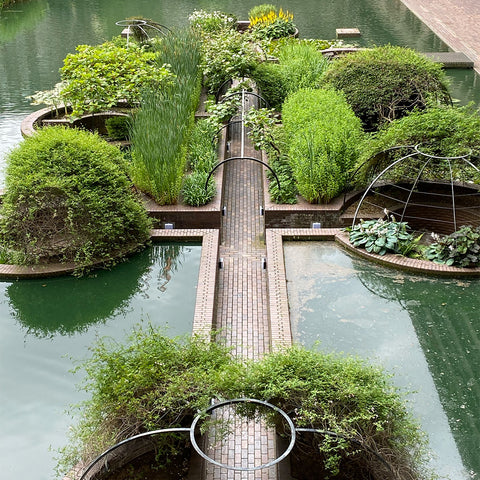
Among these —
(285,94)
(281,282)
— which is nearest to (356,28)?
(285,94)

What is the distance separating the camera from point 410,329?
804cm

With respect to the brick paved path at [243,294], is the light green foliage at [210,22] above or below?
above

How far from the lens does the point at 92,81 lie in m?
13.0

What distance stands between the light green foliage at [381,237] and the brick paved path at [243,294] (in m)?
1.41

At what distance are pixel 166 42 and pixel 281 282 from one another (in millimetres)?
8908

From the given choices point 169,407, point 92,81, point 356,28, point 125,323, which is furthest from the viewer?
point 356,28

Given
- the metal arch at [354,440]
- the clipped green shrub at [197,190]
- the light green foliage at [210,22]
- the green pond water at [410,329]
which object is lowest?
the green pond water at [410,329]

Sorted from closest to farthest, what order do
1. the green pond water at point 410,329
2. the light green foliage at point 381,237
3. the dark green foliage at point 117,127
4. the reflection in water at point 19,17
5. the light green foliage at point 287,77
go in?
the green pond water at point 410,329 → the light green foliage at point 381,237 → the dark green foliage at point 117,127 → the light green foliage at point 287,77 → the reflection in water at point 19,17

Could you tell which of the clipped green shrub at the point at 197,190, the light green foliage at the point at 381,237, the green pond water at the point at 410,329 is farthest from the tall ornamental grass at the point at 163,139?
the light green foliage at the point at 381,237

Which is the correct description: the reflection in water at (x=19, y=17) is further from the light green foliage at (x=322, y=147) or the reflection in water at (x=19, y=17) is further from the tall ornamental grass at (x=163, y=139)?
the light green foliage at (x=322, y=147)

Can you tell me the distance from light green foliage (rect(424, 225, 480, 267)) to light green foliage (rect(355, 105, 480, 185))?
1.37 meters

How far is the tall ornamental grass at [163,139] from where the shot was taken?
10547mm

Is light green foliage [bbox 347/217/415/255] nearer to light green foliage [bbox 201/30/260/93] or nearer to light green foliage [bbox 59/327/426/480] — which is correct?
light green foliage [bbox 59/327/426/480]

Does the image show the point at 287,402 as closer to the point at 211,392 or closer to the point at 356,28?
the point at 211,392
